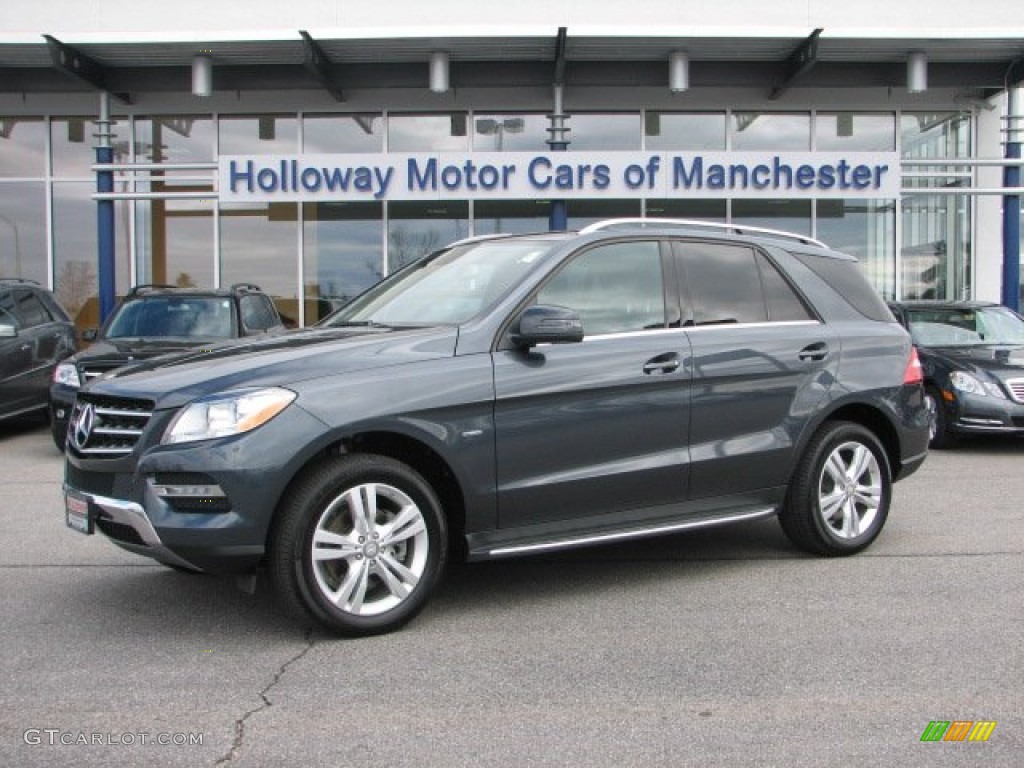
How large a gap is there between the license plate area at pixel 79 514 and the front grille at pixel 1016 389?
8.31 metres

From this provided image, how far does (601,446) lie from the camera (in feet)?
15.7

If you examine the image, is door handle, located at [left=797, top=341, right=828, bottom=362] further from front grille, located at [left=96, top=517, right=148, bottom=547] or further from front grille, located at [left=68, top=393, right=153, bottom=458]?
front grille, located at [left=96, top=517, right=148, bottom=547]

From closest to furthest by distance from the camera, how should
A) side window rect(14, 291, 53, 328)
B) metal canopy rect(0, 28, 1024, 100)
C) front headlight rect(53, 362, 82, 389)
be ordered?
front headlight rect(53, 362, 82, 389) < side window rect(14, 291, 53, 328) < metal canopy rect(0, 28, 1024, 100)

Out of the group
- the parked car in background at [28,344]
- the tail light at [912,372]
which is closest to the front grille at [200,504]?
the tail light at [912,372]

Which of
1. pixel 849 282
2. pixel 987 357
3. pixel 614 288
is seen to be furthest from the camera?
pixel 987 357

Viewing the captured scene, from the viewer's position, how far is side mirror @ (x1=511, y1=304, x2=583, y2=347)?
4465 mm

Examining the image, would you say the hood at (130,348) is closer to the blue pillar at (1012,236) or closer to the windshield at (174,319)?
the windshield at (174,319)

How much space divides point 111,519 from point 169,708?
970 millimetres

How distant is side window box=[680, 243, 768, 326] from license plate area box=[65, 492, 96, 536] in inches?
120

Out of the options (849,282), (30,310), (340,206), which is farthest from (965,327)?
(340,206)

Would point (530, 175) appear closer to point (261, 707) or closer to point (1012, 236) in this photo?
point (1012, 236)

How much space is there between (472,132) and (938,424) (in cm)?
1019

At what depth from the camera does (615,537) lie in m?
4.84

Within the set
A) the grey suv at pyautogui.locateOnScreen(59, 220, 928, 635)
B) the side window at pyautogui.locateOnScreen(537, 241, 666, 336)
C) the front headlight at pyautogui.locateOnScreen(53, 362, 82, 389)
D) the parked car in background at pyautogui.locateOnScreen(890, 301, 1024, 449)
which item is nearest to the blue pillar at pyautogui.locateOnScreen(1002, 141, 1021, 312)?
the parked car in background at pyautogui.locateOnScreen(890, 301, 1024, 449)
